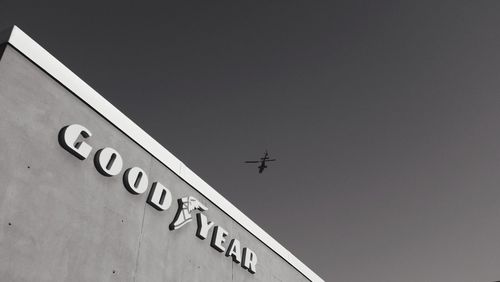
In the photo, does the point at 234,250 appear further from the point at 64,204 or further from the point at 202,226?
the point at 64,204

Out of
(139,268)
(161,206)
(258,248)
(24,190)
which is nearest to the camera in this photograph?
(24,190)

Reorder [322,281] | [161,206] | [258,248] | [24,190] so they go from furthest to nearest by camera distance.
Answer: [322,281]
[258,248]
[161,206]
[24,190]

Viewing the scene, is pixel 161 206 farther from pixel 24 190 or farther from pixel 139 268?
pixel 24 190

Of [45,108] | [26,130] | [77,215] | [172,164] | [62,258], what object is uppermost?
[172,164]

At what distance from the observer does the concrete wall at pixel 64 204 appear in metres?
6.31

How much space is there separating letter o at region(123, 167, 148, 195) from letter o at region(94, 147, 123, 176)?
275 millimetres

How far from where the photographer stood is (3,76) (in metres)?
6.65

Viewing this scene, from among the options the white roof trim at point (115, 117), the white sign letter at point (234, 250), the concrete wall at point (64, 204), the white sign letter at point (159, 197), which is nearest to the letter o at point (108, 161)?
the concrete wall at point (64, 204)

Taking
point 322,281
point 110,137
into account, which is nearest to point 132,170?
point 110,137

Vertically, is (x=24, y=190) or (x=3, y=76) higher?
(x=3, y=76)

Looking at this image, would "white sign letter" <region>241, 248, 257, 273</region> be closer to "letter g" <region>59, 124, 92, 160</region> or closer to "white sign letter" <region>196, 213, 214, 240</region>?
"white sign letter" <region>196, 213, 214, 240</region>

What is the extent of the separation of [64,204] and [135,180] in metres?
1.86

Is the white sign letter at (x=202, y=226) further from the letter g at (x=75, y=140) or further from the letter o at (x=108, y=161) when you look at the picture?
the letter g at (x=75, y=140)

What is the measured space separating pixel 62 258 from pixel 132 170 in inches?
95.5
